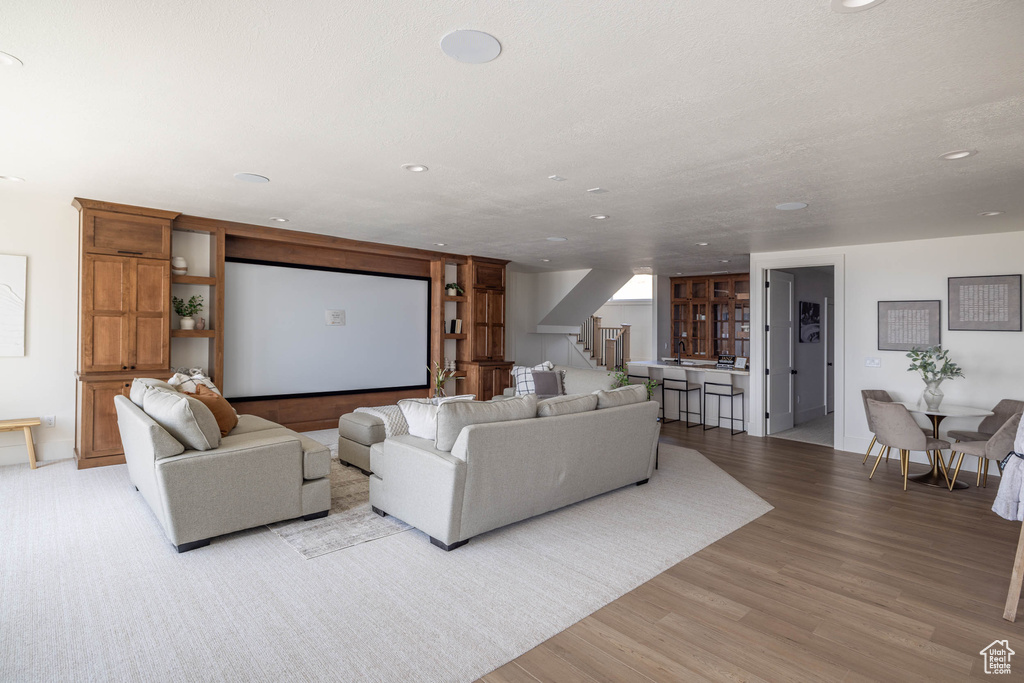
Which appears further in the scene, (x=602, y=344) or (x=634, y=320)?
(x=634, y=320)

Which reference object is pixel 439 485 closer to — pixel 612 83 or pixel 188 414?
pixel 188 414

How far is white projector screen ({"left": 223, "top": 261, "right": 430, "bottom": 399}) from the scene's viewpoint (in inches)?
256

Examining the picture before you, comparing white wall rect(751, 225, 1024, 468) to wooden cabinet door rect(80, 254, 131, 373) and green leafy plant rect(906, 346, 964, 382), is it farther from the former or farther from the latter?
wooden cabinet door rect(80, 254, 131, 373)

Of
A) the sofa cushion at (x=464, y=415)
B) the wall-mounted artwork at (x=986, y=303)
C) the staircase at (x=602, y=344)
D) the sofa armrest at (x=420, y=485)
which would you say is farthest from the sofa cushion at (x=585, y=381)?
the staircase at (x=602, y=344)

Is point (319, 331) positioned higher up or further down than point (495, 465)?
higher up

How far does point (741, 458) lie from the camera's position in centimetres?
598

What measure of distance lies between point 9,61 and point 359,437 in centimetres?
341

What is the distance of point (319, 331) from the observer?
7195 millimetres

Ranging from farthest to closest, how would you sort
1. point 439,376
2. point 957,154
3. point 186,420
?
point 439,376 < point 186,420 < point 957,154

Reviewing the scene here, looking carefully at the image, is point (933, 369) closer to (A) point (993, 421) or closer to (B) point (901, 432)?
(A) point (993, 421)

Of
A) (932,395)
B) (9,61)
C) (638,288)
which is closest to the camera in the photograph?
(9,61)

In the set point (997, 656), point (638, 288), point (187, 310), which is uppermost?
point (638, 288)

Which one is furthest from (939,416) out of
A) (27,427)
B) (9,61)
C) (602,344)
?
(27,427)

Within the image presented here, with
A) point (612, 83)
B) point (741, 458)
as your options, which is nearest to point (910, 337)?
point (741, 458)
